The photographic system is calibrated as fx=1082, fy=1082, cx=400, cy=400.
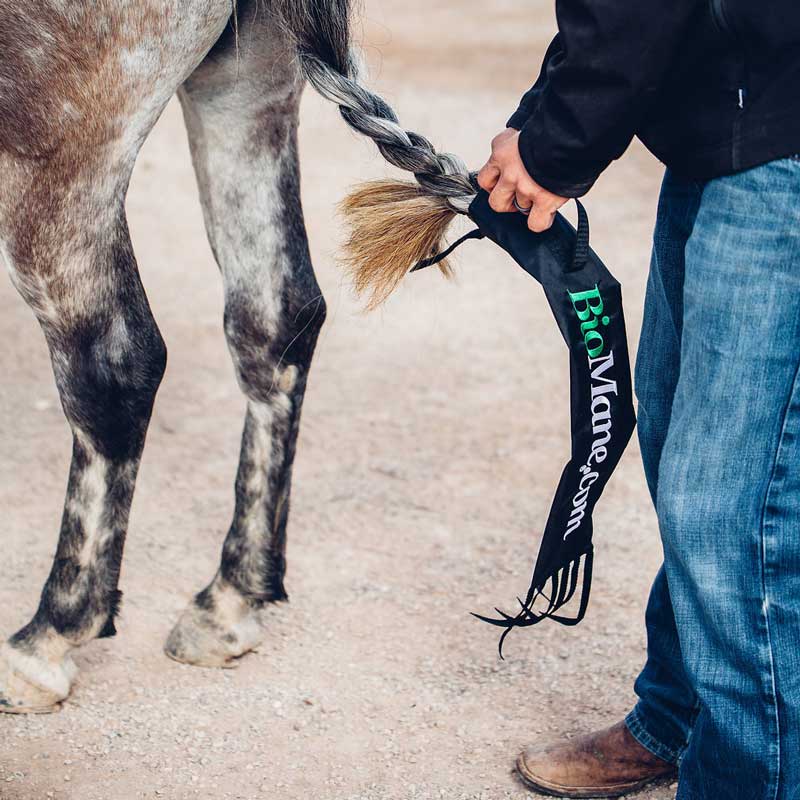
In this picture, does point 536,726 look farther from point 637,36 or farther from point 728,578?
point 637,36

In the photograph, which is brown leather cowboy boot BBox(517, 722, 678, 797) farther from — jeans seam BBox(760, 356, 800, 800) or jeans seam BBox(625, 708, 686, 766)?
jeans seam BBox(760, 356, 800, 800)

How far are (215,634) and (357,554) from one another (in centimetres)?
58

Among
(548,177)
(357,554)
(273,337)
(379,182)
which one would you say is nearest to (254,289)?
(273,337)

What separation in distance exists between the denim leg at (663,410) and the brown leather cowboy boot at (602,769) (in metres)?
0.04

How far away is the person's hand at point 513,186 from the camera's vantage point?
1.60 meters

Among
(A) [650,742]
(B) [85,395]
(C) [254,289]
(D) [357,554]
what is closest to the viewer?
(A) [650,742]

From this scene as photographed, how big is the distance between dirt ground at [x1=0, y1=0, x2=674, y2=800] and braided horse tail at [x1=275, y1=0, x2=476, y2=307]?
0.14m

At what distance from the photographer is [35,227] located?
6.72 feet

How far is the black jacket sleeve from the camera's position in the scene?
1.37m

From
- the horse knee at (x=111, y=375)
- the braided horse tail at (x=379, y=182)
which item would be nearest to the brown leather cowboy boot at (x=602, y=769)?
the braided horse tail at (x=379, y=182)

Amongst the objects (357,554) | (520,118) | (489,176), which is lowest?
(357,554)

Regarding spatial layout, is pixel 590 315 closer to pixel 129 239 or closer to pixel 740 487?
pixel 740 487

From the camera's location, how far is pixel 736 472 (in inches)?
62.5

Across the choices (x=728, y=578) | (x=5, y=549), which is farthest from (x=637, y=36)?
(x=5, y=549)
